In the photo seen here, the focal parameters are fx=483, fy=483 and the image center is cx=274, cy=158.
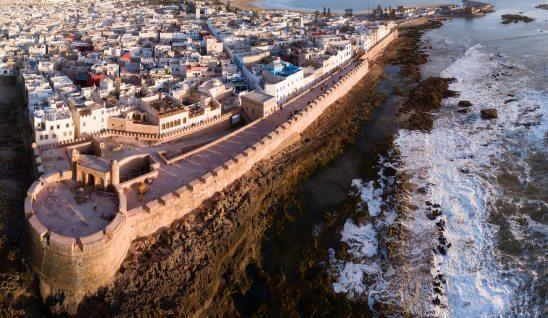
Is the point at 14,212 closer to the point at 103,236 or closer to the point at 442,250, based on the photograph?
the point at 103,236

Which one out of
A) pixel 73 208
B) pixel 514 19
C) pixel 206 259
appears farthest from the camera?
pixel 514 19

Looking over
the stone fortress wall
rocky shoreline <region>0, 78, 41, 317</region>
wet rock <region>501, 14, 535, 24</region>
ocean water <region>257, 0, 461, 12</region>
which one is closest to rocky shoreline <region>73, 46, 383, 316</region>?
the stone fortress wall

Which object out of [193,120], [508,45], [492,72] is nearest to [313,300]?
[193,120]

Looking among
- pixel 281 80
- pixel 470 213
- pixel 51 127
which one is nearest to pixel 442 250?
pixel 470 213

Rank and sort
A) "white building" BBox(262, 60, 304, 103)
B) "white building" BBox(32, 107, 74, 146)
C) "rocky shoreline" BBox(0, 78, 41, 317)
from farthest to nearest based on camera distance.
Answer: "white building" BBox(262, 60, 304, 103) → "white building" BBox(32, 107, 74, 146) → "rocky shoreline" BBox(0, 78, 41, 317)

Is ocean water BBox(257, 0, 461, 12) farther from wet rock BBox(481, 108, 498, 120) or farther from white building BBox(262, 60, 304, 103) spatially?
wet rock BBox(481, 108, 498, 120)

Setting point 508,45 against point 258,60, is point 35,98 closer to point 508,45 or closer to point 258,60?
point 258,60
